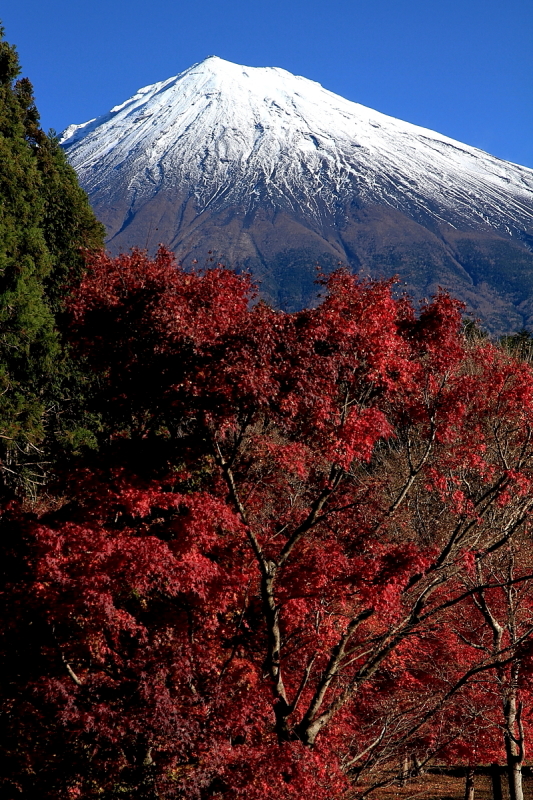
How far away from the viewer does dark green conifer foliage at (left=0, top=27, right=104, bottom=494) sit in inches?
694

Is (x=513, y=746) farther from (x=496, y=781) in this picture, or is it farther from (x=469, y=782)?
(x=496, y=781)

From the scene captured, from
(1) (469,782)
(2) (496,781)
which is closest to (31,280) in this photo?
(1) (469,782)

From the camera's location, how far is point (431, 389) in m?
9.36

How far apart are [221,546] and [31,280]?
479 inches

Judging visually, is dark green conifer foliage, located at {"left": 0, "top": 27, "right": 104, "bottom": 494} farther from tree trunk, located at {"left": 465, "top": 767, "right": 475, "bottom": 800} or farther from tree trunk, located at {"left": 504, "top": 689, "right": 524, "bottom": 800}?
tree trunk, located at {"left": 465, "top": 767, "right": 475, "bottom": 800}

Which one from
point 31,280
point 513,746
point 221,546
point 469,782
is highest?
point 31,280

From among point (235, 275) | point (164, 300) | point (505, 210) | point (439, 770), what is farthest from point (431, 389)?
point (505, 210)

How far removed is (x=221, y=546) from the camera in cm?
896

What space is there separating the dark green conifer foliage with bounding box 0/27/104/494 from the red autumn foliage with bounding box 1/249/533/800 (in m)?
8.34

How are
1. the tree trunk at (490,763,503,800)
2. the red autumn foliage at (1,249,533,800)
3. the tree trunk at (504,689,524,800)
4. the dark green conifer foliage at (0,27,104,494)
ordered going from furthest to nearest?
the dark green conifer foliage at (0,27,104,494) < the tree trunk at (490,763,503,800) < the tree trunk at (504,689,524,800) < the red autumn foliage at (1,249,533,800)

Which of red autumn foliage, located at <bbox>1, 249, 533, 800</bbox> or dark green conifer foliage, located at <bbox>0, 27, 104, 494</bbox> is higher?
dark green conifer foliage, located at <bbox>0, 27, 104, 494</bbox>

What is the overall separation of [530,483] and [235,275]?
16.0ft

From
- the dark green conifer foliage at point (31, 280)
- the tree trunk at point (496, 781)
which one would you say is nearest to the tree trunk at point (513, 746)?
the tree trunk at point (496, 781)

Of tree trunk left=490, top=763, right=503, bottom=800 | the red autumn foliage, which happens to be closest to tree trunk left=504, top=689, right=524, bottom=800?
the red autumn foliage
